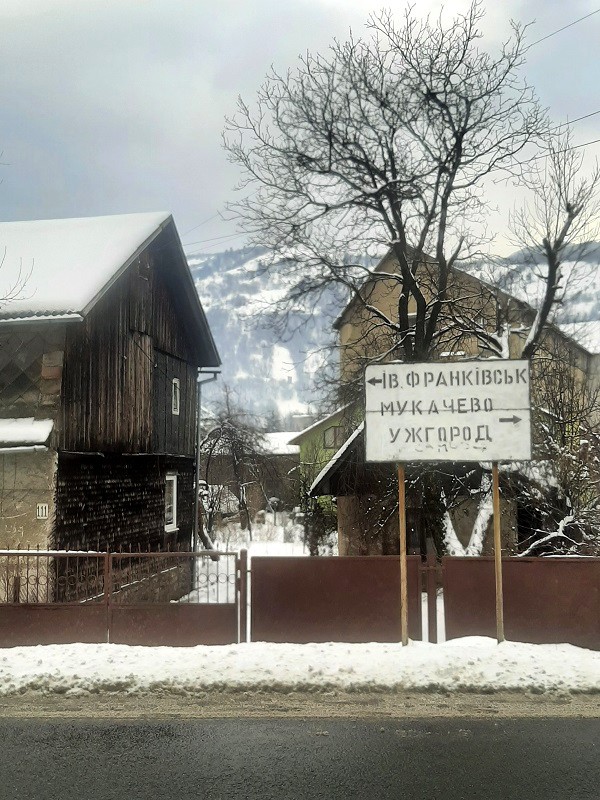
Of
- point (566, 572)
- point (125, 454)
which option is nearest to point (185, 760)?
point (566, 572)

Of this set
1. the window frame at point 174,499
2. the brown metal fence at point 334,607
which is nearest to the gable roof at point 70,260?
the brown metal fence at point 334,607

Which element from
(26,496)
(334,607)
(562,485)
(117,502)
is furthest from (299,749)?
(562,485)

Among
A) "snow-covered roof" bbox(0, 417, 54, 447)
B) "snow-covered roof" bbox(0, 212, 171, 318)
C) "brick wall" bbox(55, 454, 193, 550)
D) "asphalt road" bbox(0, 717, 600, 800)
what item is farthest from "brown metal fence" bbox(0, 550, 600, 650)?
"snow-covered roof" bbox(0, 212, 171, 318)

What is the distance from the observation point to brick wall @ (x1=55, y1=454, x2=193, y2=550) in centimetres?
1233

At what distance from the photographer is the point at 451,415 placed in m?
8.47

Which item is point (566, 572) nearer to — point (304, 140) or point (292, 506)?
point (304, 140)

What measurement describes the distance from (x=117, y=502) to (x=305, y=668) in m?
7.90

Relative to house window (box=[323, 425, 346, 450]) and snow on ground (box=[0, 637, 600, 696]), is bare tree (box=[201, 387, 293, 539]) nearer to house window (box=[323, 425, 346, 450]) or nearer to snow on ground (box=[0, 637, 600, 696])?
house window (box=[323, 425, 346, 450])

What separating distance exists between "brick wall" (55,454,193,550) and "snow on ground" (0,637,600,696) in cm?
403

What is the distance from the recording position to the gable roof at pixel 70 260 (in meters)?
11.7

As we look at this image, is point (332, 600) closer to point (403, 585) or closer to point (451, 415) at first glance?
point (403, 585)

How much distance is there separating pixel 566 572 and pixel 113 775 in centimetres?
586

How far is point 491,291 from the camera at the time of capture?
1583 cm

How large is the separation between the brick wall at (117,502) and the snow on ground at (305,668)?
4035 mm
